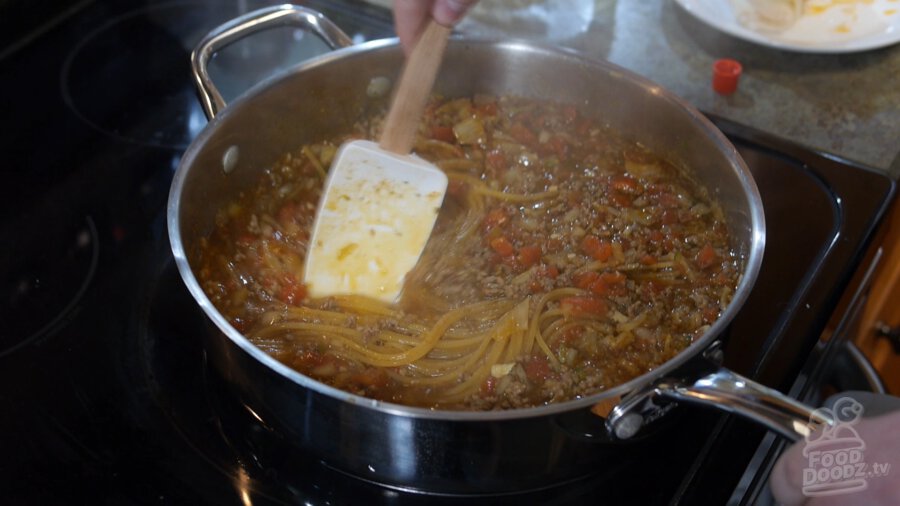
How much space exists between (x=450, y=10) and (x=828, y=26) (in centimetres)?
130

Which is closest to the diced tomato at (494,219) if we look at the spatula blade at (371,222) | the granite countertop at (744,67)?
the spatula blade at (371,222)

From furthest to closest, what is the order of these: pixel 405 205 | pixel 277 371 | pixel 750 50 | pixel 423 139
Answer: pixel 750 50 → pixel 423 139 → pixel 405 205 → pixel 277 371

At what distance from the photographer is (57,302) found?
1.61 meters

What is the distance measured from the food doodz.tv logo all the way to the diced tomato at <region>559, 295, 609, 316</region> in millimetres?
562

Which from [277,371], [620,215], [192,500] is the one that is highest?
[277,371]

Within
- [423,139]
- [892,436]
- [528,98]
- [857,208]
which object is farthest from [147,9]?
[892,436]

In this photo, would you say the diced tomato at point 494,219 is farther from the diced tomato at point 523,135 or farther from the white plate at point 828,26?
the white plate at point 828,26

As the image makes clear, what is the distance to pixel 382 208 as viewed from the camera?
1703mm

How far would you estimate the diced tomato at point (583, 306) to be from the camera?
62.0 inches

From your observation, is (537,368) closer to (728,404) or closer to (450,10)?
(728,404)

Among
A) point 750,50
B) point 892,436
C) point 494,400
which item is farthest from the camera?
point 750,50

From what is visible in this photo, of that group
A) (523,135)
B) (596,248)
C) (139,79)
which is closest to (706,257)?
(596,248)

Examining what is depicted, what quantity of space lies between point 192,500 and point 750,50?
1.78 meters

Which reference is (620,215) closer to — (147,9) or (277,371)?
(277,371)
